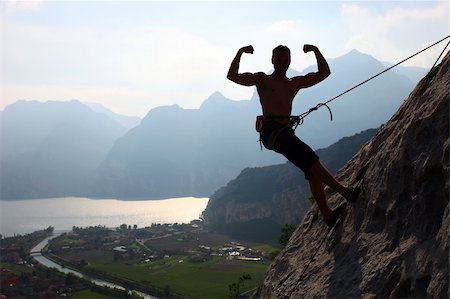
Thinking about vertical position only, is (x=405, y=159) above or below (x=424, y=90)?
below

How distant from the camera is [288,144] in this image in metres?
6.41

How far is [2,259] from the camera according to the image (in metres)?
111

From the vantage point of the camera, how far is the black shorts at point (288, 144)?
6.33 m

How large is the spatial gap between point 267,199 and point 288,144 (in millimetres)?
164029

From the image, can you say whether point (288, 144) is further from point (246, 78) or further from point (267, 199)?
point (267, 199)

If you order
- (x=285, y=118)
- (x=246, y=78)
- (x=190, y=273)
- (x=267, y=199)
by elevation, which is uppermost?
(x=246, y=78)

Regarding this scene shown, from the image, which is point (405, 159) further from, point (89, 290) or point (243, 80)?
point (89, 290)

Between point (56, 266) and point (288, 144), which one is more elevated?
point (288, 144)

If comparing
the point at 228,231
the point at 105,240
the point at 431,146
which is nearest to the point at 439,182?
the point at 431,146

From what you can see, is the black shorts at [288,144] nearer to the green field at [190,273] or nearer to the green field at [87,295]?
the green field at [190,273]

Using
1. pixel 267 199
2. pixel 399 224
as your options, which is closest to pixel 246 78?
pixel 399 224

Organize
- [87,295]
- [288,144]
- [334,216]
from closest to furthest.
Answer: [288,144]
[334,216]
[87,295]

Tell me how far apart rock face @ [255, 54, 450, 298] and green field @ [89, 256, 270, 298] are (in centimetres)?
7215

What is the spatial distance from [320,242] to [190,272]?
94.6 metres
